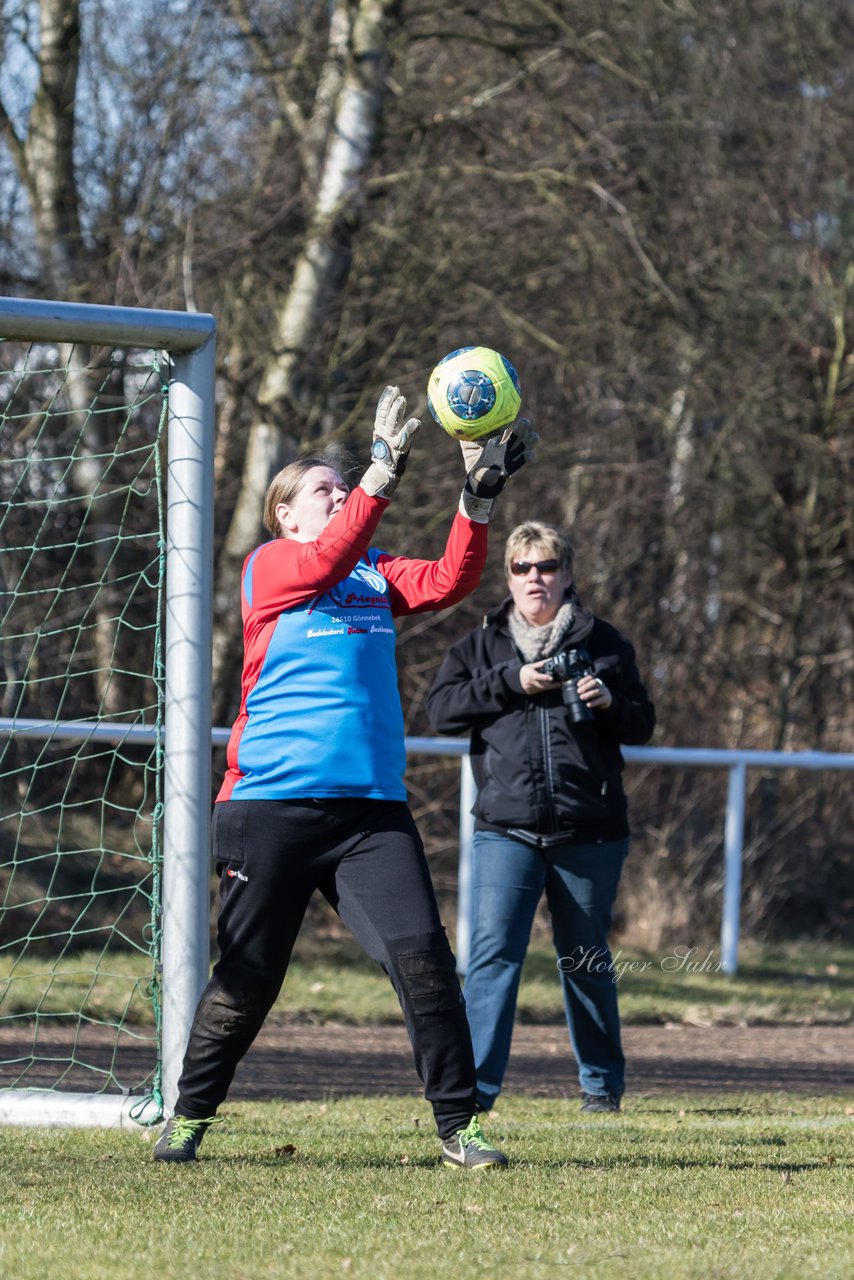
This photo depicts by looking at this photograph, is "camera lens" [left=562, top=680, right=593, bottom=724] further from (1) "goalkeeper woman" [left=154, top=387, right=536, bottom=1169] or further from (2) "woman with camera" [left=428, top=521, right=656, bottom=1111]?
(1) "goalkeeper woman" [left=154, top=387, right=536, bottom=1169]

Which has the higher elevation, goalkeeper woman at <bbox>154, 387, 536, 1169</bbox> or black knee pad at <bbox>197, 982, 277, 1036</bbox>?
goalkeeper woman at <bbox>154, 387, 536, 1169</bbox>

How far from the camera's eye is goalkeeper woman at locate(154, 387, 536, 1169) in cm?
431

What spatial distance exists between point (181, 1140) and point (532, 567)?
2298 millimetres

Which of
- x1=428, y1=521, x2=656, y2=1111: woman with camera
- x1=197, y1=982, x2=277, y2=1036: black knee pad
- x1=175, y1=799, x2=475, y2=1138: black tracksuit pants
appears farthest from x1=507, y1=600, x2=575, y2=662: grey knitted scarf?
x1=197, y1=982, x2=277, y2=1036: black knee pad

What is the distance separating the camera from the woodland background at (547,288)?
11.2 m

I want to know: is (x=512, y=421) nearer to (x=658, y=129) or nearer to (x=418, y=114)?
(x=418, y=114)

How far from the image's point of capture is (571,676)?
5.69 m

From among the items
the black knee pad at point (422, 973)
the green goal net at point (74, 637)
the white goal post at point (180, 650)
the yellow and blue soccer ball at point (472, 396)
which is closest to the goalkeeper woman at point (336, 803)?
the black knee pad at point (422, 973)

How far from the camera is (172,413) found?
5484 mm

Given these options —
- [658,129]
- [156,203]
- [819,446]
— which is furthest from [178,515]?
[819,446]

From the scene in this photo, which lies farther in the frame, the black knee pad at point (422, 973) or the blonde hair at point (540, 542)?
the blonde hair at point (540, 542)

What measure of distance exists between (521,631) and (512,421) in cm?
136

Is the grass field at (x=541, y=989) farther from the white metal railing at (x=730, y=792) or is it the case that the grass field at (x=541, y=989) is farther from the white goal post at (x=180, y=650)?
the white goal post at (x=180, y=650)

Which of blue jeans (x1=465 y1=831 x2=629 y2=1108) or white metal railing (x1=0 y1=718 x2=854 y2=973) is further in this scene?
white metal railing (x1=0 y1=718 x2=854 y2=973)
